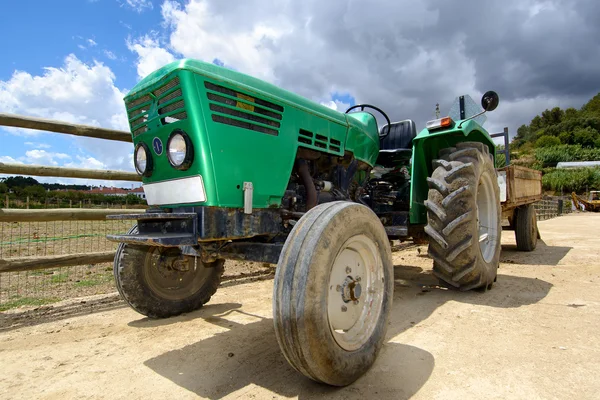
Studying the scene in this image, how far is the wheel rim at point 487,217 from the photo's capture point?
4242mm

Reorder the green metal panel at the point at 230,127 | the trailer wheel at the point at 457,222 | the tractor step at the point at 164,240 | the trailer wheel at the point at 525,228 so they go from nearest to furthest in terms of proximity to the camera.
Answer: the tractor step at the point at 164,240, the green metal panel at the point at 230,127, the trailer wheel at the point at 457,222, the trailer wheel at the point at 525,228

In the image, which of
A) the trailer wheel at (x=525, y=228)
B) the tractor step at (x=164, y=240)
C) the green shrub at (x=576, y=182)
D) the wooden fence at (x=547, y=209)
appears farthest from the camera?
the green shrub at (x=576, y=182)

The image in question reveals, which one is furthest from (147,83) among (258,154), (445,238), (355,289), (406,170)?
(406,170)

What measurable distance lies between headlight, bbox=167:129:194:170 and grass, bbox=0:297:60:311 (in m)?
2.74

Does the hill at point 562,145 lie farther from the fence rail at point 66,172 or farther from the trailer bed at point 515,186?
the fence rail at point 66,172

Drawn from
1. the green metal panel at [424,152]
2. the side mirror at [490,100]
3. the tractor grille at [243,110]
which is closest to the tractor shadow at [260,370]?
the tractor grille at [243,110]

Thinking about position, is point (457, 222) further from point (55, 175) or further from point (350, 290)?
point (55, 175)

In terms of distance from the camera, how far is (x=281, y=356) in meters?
2.52

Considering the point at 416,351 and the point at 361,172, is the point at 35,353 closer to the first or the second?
the point at 416,351

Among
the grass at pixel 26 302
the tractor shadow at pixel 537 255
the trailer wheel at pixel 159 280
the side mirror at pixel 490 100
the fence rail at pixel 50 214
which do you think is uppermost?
the side mirror at pixel 490 100

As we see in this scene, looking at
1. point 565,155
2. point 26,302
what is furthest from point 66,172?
point 565,155

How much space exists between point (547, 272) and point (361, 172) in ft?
9.80

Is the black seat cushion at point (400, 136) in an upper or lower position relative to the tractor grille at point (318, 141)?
upper

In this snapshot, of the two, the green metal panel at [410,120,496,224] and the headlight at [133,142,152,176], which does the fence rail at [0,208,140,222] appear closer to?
the headlight at [133,142,152,176]
